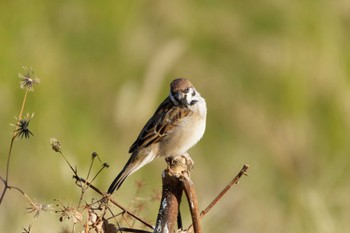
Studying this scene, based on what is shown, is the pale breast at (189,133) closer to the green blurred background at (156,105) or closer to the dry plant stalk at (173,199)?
the green blurred background at (156,105)

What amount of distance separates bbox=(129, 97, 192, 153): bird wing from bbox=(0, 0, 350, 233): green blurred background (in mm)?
418

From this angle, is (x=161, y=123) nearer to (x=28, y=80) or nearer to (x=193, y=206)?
(x=28, y=80)

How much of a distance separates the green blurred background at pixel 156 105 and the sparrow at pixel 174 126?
39 centimetres

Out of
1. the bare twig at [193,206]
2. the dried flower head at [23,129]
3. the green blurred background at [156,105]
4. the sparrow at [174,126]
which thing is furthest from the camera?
the green blurred background at [156,105]

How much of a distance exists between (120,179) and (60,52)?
8.82 feet

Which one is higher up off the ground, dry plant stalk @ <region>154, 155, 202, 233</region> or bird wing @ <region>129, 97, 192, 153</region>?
bird wing @ <region>129, 97, 192, 153</region>

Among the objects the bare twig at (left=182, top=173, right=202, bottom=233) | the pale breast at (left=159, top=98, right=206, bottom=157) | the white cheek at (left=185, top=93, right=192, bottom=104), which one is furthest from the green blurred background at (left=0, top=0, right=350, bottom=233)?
the bare twig at (left=182, top=173, right=202, bottom=233)

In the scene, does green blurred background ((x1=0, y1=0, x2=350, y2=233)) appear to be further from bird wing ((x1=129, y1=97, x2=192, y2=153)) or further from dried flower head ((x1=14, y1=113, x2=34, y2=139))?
dried flower head ((x1=14, y1=113, x2=34, y2=139))

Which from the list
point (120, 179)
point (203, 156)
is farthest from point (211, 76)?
point (120, 179)

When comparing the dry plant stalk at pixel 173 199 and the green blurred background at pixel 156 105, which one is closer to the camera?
the dry plant stalk at pixel 173 199

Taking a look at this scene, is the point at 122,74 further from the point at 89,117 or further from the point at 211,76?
the point at 211,76

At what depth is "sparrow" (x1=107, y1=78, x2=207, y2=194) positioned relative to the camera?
4641mm

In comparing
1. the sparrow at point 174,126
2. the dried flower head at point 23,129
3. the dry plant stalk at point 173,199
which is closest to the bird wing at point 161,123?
the sparrow at point 174,126

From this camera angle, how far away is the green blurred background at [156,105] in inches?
211
